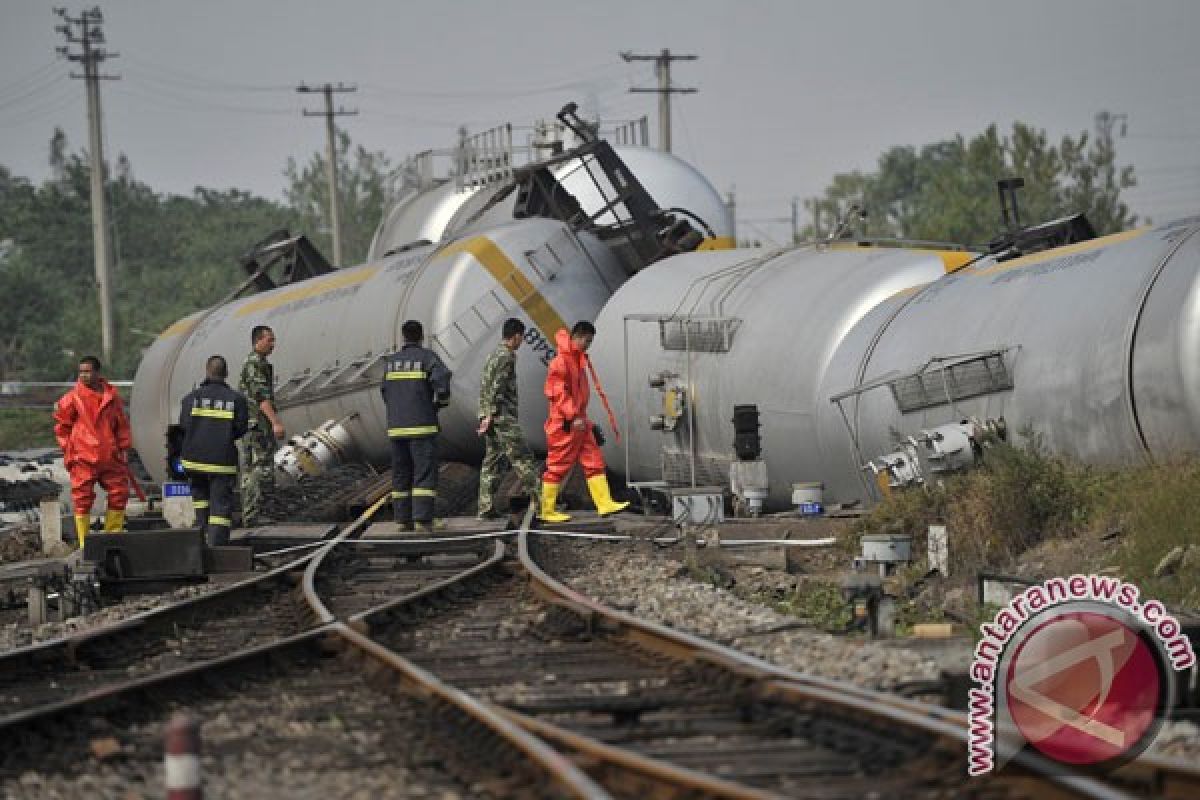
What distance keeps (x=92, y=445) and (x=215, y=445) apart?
206 centimetres

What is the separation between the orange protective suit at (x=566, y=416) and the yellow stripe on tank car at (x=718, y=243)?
6.66 meters

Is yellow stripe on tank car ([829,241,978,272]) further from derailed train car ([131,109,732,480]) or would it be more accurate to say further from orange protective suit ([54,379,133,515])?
orange protective suit ([54,379,133,515])

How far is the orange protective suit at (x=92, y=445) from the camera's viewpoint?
56.2 feet

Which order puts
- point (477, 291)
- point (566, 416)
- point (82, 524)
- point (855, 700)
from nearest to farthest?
point (855, 700)
point (566, 416)
point (82, 524)
point (477, 291)

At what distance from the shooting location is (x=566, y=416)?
1684 cm

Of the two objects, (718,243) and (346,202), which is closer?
(718,243)

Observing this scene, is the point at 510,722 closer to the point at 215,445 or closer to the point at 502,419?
the point at 215,445

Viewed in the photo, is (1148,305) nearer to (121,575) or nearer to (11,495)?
(121,575)

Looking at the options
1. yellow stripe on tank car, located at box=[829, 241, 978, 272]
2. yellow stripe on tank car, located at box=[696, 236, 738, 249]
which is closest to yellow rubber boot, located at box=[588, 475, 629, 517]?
yellow stripe on tank car, located at box=[829, 241, 978, 272]

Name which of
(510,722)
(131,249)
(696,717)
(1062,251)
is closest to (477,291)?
(1062,251)

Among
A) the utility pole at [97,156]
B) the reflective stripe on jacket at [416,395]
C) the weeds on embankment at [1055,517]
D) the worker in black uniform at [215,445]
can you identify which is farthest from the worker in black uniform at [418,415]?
the utility pole at [97,156]

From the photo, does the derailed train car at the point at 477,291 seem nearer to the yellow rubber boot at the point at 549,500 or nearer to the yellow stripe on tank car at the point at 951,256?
the yellow rubber boot at the point at 549,500

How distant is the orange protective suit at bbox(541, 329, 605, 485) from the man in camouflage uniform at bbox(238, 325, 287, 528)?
2.67m

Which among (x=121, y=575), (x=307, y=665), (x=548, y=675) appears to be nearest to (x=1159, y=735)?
(x=548, y=675)
